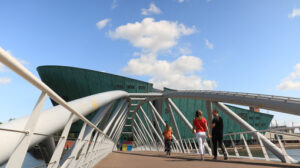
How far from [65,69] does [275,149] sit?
40.9 m

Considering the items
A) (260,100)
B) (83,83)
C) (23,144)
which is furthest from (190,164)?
(83,83)

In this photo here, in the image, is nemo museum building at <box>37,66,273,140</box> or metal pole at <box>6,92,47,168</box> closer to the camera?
metal pole at <box>6,92,47,168</box>

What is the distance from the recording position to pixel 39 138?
8.36 feet

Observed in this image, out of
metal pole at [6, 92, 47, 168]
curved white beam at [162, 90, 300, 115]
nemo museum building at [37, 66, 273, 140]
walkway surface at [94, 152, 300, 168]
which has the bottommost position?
walkway surface at [94, 152, 300, 168]

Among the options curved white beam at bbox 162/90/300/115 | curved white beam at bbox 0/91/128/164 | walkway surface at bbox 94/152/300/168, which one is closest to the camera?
curved white beam at bbox 0/91/128/164

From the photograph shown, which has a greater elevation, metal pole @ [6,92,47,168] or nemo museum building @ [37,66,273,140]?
nemo museum building @ [37,66,273,140]

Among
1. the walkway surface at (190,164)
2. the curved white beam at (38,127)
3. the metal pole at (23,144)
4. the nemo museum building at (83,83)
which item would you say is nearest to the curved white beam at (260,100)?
the walkway surface at (190,164)

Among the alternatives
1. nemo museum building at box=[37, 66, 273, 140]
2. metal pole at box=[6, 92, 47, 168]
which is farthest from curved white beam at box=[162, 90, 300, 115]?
nemo museum building at box=[37, 66, 273, 140]

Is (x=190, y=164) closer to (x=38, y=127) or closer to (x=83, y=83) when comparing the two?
(x=38, y=127)

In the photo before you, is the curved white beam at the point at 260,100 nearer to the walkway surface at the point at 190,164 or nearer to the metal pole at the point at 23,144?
the walkway surface at the point at 190,164

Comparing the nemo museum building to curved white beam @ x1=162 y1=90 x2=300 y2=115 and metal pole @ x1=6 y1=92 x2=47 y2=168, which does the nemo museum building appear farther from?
metal pole @ x1=6 y1=92 x2=47 y2=168

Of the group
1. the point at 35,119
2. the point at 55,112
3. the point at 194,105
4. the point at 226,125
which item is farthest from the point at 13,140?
the point at 226,125

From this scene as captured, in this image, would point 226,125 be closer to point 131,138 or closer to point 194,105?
point 194,105

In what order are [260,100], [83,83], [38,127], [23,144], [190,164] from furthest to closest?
[83,83] < [260,100] < [190,164] < [38,127] < [23,144]
